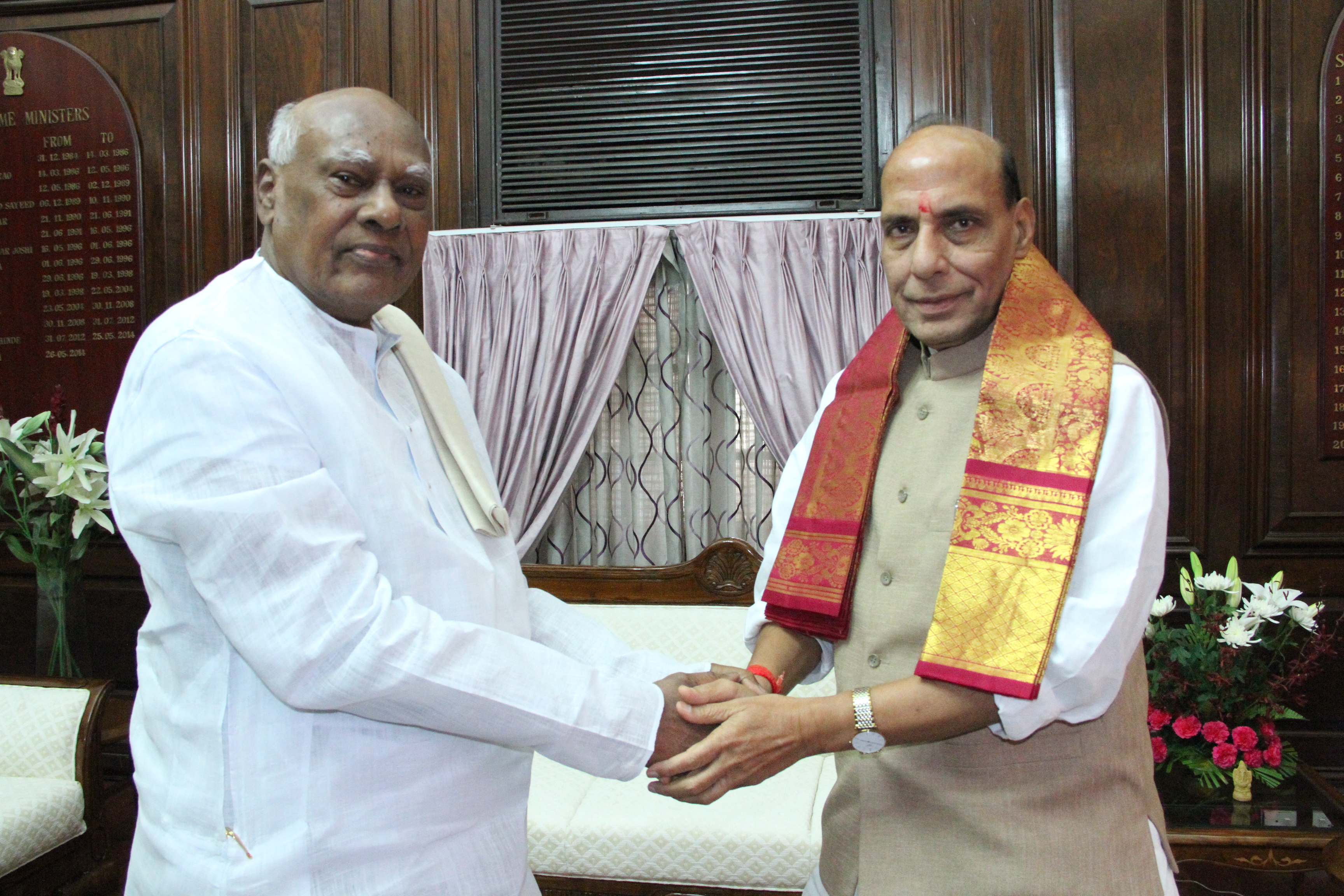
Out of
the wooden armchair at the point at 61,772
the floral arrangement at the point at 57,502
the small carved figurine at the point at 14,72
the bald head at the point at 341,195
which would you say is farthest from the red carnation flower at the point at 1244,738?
the small carved figurine at the point at 14,72

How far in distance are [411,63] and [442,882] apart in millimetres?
3328

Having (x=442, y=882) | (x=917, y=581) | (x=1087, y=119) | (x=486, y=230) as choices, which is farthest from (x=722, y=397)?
(x=442, y=882)

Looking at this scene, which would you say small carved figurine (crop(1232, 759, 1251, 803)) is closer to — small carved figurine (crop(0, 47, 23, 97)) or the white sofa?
the white sofa

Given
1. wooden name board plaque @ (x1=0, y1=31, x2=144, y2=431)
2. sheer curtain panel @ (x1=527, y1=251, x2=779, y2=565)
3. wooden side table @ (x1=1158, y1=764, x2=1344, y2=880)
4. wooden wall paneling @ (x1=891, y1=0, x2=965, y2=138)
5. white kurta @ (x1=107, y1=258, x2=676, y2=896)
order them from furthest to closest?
wooden name board plaque @ (x1=0, y1=31, x2=144, y2=431), sheer curtain panel @ (x1=527, y1=251, x2=779, y2=565), wooden wall paneling @ (x1=891, y1=0, x2=965, y2=138), wooden side table @ (x1=1158, y1=764, x2=1344, y2=880), white kurta @ (x1=107, y1=258, x2=676, y2=896)

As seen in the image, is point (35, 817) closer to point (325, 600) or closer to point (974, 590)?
point (325, 600)

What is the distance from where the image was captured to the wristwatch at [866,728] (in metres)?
1.33

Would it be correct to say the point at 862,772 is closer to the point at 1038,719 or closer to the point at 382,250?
the point at 1038,719

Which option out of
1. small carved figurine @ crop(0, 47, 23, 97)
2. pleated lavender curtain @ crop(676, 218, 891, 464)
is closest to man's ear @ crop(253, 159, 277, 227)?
pleated lavender curtain @ crop(676, 218, 891, 464)

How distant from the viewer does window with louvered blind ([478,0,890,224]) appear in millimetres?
3660

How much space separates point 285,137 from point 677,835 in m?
1.96

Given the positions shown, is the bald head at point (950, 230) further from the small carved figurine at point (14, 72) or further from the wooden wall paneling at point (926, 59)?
the small carved figurine at point (14, 72)

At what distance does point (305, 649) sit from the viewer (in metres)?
1.16

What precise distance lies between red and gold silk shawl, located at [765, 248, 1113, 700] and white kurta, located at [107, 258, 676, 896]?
0.38m

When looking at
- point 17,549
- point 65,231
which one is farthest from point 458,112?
point 17,549
